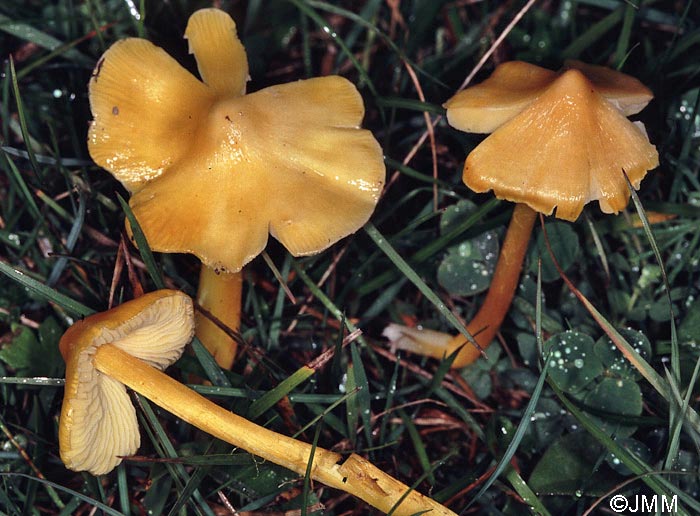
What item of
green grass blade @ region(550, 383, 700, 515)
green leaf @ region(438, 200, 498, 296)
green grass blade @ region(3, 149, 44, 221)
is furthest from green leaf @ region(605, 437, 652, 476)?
green grass blade @ region(3, 149, 44, 221)

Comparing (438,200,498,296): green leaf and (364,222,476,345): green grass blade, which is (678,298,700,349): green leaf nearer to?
(438,200,498,296): green leaf

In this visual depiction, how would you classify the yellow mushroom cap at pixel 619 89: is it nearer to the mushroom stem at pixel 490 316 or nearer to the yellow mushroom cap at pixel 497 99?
the yellow mushroom cap at pixel 497 99

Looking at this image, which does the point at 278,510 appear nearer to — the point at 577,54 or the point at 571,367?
the point at 571,367

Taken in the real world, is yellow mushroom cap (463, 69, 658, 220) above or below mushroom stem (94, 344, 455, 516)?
above

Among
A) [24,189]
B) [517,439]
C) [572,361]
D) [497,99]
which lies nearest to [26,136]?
[24,189]

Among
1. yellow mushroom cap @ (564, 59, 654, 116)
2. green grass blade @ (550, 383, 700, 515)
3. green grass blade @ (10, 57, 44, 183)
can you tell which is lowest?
green grass blade @ (550, 383, 700, 515)

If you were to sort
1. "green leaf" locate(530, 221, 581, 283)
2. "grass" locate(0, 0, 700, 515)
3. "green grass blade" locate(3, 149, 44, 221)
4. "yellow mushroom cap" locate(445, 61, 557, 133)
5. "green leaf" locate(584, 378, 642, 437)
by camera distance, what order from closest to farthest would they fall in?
"yellow mushroom cap" locate(445, 61, 557, 133) → "grass" locate(0, 0, 700, 515) → "green leaf" locate(584, 378, 642, 437) → "green grass blade" locate(3, 149, 44, 221) → "green leaf" locate(530, 221, 581, 283)

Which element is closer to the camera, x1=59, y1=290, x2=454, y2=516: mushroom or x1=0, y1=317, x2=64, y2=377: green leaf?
x1=59, y1=290, x2=454, y2=516: mushroom
